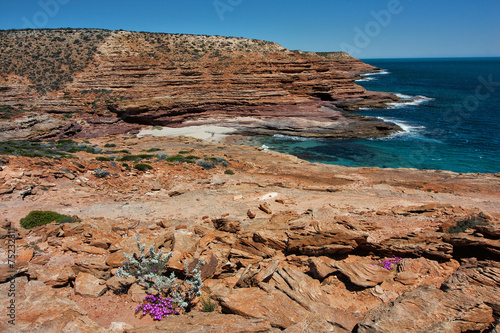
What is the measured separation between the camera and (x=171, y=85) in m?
46.1

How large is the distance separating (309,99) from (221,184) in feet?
122

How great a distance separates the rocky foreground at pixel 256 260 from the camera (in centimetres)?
528

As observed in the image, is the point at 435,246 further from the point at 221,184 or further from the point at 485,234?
the point at 221,184

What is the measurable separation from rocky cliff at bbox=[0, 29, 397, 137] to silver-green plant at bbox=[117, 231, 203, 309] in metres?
34.7

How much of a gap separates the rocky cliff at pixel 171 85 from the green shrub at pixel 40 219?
98.5ft

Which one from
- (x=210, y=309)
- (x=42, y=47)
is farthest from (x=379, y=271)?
(x=42, y=47)

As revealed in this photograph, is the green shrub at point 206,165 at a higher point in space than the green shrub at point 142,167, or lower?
lower

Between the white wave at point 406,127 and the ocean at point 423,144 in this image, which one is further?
the white wave at point 406,127

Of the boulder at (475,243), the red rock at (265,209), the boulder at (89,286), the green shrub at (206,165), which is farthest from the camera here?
the green shrub at (206,165)

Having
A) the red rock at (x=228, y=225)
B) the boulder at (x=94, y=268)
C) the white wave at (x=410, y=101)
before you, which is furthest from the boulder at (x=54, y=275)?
the white wave at (x=410, y=101)

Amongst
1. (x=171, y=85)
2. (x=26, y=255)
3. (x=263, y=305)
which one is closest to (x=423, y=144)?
(x=263, y=305)

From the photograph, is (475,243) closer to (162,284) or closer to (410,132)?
(162,284)

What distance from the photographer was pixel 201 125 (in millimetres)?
42062

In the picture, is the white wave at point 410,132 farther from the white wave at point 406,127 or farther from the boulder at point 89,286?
the boulder at point 89,286
